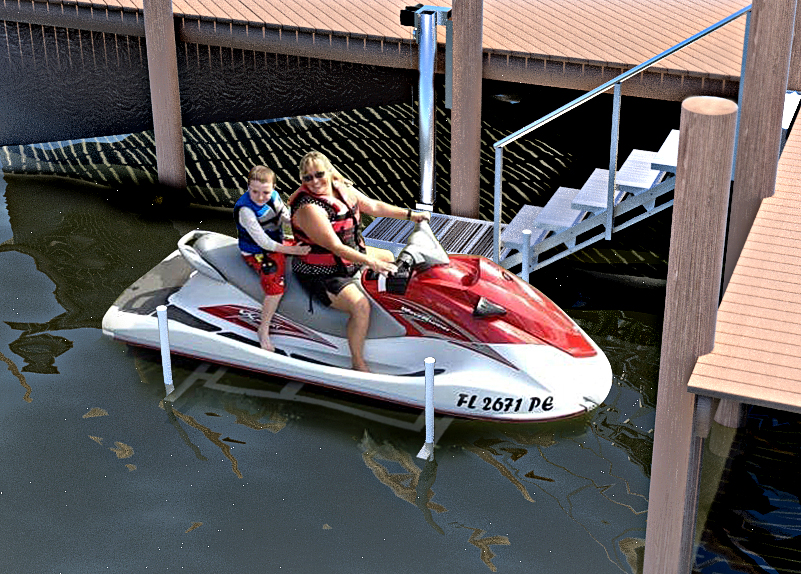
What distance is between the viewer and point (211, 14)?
11664 millimetres

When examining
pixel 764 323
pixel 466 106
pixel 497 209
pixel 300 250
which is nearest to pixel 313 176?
pixel 300 250

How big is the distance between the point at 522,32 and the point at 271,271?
3962 mm

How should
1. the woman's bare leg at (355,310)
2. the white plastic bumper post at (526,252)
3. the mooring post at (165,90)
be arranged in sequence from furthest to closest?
the mooring post at (165,90) < the white plastic bumper post at (526,252) < the woman's bare leg at (355,310)

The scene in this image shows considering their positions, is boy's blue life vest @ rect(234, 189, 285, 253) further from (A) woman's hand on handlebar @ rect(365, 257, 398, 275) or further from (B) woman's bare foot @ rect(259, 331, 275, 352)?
(A) woman's hand on handlebar @ rect(365, 257, 398, 275)

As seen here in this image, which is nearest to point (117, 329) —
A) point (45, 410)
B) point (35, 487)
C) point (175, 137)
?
point (45, 410)

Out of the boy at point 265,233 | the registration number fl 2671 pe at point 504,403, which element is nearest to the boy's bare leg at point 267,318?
the boy at point 265,233

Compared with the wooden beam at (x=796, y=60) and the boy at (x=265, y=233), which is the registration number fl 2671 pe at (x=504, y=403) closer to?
the boy at (x=265, y=233)

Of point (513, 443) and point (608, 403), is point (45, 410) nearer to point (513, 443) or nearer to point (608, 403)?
point (513, 443)

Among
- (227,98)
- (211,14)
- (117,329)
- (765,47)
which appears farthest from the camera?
(227,98)

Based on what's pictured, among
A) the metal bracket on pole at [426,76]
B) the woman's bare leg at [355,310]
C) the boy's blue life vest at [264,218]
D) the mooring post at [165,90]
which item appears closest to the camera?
the woman's bare leg at [355,310]

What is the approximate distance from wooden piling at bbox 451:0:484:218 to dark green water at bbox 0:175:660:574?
5.78 ft

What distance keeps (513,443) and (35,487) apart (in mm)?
3402

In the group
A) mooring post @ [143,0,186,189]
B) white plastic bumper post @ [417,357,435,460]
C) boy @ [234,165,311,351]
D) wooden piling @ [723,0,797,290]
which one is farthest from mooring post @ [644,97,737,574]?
mooring post @ [143,0,186,189]

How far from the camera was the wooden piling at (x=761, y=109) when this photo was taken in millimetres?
7113
